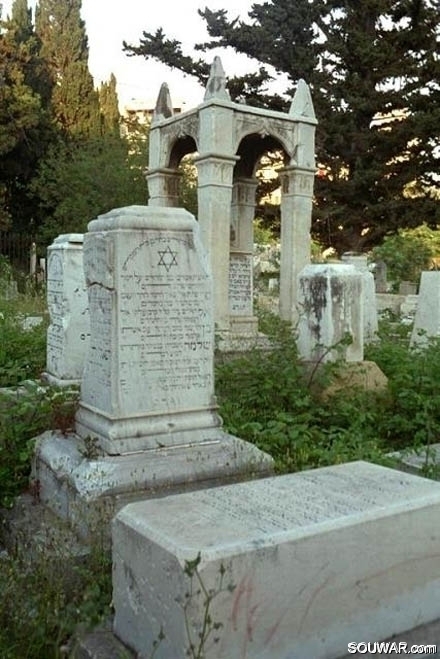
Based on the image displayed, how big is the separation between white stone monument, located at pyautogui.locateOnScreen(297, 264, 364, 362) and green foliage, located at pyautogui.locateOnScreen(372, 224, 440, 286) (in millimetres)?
17311

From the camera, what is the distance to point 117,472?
343cm

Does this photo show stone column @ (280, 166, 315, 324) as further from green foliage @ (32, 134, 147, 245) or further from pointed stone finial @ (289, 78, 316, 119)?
green foliage @ (32, 134, 147, 245)

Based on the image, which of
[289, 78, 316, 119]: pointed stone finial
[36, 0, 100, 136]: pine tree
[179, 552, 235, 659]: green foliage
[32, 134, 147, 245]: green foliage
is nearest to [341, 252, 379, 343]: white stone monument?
[289, 78, 316, 119]: pointed stone finial

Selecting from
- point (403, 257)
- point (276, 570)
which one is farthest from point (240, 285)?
point (403, 257)

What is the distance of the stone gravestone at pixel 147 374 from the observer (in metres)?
3.61

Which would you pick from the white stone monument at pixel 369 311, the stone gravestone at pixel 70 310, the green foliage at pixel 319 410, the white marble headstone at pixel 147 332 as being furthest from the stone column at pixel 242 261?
the white marble headstone at pixel 147 332

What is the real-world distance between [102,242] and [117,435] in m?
1.09

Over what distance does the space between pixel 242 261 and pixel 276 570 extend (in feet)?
26.7

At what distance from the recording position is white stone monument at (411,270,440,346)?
8.91 meters

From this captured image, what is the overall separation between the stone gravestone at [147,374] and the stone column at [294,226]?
5905 millimetres

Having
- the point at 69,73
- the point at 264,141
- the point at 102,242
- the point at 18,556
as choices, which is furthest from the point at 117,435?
the point at 69,73

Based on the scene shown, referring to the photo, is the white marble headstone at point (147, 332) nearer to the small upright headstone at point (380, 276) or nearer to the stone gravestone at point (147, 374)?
the stone gravestone at point (147, 374)

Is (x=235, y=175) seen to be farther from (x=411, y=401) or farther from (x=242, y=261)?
(x=411, y=401)

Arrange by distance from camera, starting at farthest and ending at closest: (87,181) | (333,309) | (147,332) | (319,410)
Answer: (87,181), (333,309), (319,410), (147,332)
